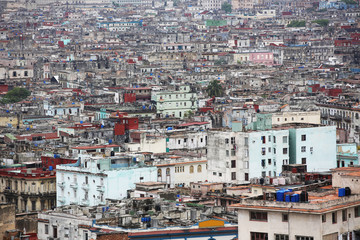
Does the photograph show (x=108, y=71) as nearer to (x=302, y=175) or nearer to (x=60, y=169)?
(x=60, y=169)

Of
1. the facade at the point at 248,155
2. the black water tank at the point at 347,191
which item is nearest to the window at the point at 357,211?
the black water tank at the point at 347,191

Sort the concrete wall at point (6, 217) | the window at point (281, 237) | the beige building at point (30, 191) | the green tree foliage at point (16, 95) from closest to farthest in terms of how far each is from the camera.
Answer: the window at point (281, 237) < the concrete wall at point (6, 217) < the beige building at point (30, 191) < the green tree foliage at point (16, 95)

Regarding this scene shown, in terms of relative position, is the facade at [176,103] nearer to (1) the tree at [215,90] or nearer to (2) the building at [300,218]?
(1) the tree at [215,90]

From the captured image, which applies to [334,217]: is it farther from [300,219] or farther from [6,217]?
[6,217]

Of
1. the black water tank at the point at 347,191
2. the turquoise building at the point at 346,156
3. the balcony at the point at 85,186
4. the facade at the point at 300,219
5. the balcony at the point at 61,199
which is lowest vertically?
the balcony at the point at 61,199

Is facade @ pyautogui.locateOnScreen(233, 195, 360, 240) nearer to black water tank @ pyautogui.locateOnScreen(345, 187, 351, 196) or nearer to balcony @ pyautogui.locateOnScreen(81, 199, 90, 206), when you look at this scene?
black water tank @ pyautogui.locateOnScreen(345, 187, 351, 196)

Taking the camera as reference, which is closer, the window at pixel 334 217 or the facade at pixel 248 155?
the window at pixel 334 217
